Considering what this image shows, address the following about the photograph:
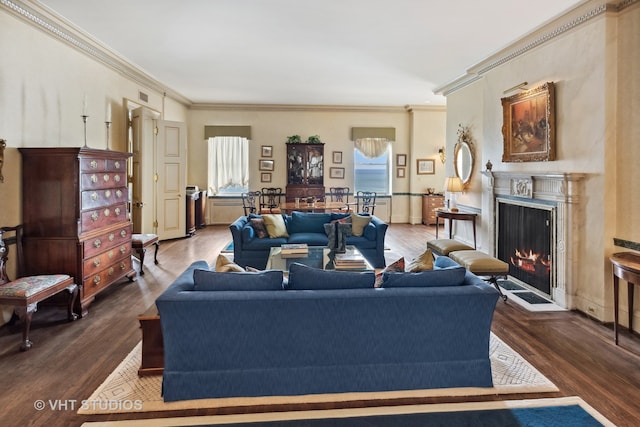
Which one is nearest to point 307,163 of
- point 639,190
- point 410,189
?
point 410,189

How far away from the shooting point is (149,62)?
21.2 feet

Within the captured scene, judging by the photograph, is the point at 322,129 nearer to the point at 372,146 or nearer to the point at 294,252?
the point at 372,146

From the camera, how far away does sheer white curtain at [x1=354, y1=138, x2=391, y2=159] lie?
1072cm

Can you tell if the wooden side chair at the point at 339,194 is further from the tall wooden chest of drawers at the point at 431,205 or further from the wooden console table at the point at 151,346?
the wooden console table at the point at 151,346

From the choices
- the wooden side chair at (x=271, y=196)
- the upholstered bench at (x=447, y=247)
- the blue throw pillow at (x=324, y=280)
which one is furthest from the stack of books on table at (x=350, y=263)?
the wooden side chair at (x=271, y=196)

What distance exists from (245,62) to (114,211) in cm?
311

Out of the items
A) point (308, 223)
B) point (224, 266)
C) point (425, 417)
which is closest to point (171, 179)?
point (308, 223)

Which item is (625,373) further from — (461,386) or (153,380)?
(153,380)

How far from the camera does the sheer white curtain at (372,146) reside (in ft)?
35.2

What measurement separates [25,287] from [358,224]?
4083mm

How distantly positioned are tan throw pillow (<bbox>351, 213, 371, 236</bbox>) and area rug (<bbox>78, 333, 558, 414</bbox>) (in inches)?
126

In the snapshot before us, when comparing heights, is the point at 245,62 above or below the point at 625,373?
above

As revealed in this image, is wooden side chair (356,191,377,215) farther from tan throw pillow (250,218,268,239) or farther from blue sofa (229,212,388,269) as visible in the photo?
tan throw pillow (250,218,268,239)

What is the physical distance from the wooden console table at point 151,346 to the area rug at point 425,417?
523mm
